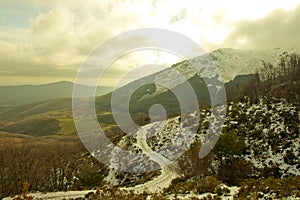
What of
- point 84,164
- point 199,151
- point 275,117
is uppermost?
point 275,117

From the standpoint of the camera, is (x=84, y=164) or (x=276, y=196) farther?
→ (x=84, y=164)

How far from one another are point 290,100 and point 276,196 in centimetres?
4084

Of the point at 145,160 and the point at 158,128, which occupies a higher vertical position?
the point at 158,128

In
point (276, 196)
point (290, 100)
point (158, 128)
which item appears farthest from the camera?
point (158, 128)

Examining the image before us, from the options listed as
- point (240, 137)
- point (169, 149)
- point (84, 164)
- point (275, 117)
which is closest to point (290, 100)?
point (275, 117)

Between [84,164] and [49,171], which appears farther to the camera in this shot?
[84,164]

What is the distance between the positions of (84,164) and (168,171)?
20472mm

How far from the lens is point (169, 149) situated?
5625 cm

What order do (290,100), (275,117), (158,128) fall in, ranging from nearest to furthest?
(275,117)
(290,100)
(158,128)

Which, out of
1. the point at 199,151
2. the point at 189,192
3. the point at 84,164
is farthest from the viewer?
the point at 84,164

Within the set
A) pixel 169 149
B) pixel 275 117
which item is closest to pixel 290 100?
pixel 275 117

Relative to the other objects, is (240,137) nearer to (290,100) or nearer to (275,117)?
(275,117)

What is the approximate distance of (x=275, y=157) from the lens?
40594 millimetres

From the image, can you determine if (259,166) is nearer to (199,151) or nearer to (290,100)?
(199,151)
